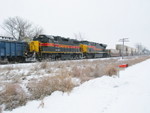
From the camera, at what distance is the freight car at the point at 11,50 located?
1582 centimetres

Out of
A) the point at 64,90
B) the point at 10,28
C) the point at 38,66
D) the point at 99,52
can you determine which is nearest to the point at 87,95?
the point at 64,90

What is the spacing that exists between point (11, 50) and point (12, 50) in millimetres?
138

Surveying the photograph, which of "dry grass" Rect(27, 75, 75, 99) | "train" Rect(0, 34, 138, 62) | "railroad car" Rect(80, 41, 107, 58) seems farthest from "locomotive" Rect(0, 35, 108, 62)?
"dry grass" Rect(27, 75, 75, 99)

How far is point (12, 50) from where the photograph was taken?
1667 cm

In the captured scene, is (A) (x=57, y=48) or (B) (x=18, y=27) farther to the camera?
(B) (x=18, y=27)

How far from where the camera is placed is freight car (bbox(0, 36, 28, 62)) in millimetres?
15820

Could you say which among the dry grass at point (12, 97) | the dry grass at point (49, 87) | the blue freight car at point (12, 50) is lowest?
the dry grass at point (12, 97)

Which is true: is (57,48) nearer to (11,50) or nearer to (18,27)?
(11,50)

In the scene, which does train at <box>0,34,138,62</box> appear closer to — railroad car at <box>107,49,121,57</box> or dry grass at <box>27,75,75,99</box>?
dry grass at <box>27,75,75,99</box>

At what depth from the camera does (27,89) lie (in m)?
5.37

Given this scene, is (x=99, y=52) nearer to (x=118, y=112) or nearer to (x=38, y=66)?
(x=38, y=66)

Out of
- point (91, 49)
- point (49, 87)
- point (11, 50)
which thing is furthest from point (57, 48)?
point (49, 87)

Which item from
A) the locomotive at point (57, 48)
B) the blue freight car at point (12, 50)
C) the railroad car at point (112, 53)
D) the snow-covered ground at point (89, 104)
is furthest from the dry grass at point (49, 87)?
the railroad car at point (112, 53)

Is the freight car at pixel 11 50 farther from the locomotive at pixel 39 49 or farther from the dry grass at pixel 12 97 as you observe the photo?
the dry grass at pixel 12 97
